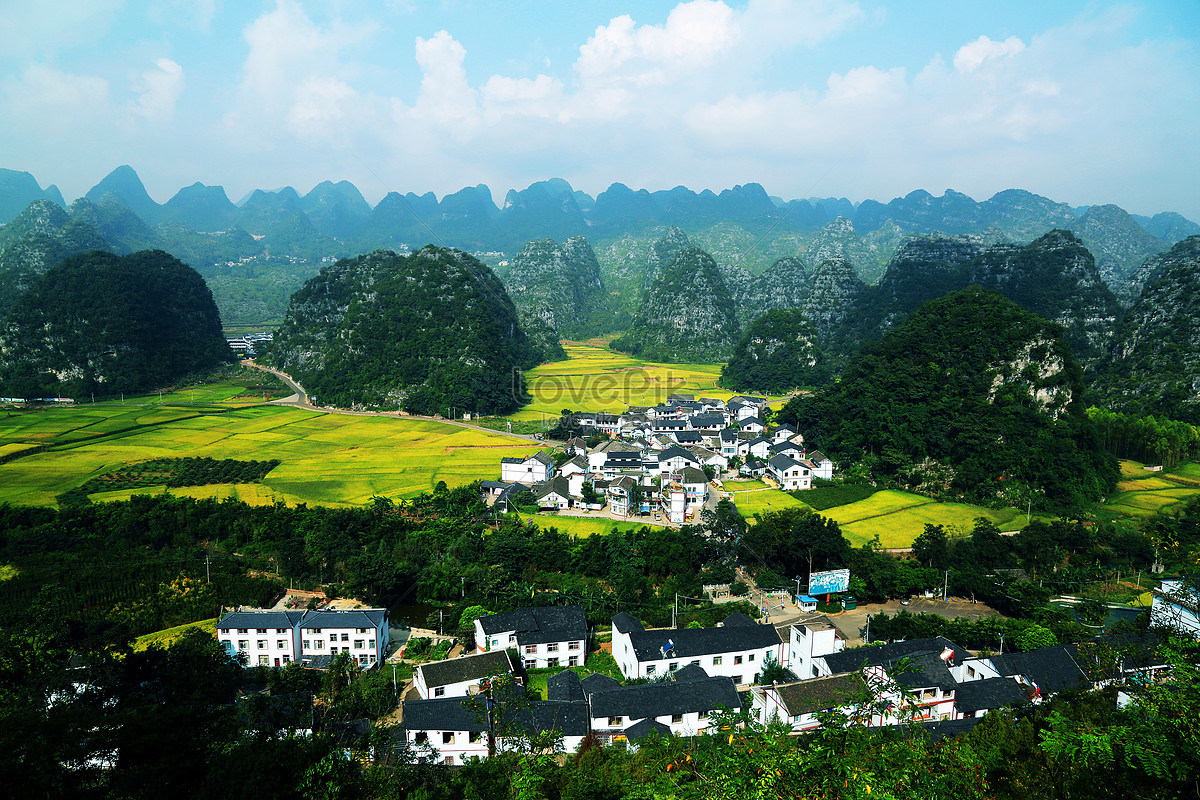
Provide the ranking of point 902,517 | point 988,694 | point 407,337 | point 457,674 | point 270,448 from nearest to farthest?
point 988,694 → point 457,674 → point 902,517 → point 270,448 → point 407,337

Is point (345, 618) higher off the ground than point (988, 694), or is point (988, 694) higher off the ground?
point (345, 618)

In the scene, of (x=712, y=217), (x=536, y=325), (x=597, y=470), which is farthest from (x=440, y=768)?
(x=712, y=217)

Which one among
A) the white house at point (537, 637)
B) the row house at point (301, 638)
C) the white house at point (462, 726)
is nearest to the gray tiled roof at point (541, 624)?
the white house at point (537, 637)

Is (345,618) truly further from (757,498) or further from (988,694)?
(757,498)

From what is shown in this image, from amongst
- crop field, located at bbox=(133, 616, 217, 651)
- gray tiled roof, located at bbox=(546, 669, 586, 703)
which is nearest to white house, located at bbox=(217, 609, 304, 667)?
crop field, located at bbox=(133, 616, 217, 651)

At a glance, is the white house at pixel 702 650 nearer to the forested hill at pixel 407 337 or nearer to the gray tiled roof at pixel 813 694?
the gray tiled roof at pixel 813 694

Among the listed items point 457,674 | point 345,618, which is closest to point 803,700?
point 457,674

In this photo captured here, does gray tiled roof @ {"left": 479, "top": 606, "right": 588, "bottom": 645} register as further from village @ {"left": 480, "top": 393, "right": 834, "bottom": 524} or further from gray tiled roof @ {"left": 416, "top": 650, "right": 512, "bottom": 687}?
village @ {"left": 480, "top": 393, "right": 834, "bottom": 524}
